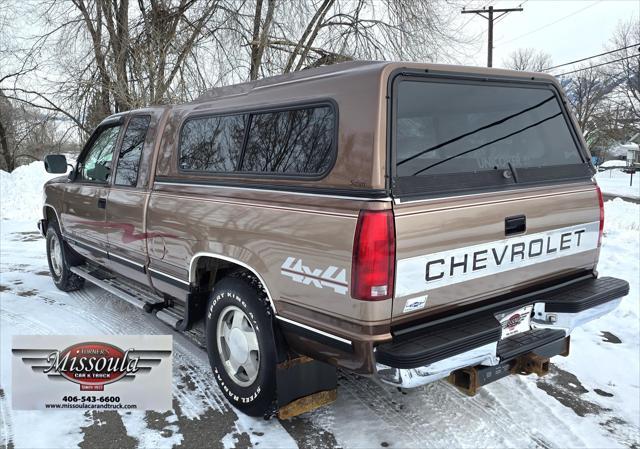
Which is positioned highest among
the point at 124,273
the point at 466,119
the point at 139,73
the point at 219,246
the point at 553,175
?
the point at 139,73

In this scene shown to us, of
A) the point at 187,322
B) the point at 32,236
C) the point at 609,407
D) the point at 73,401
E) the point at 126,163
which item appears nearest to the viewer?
the point at 73,401

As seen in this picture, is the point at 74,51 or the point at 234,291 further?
the point at 74,51

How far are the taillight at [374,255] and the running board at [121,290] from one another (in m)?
2.48

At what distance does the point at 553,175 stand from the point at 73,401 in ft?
10.4

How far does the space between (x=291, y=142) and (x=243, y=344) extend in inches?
51.0

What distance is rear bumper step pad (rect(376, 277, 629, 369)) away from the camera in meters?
2.42

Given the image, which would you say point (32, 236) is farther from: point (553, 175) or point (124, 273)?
point (553, 175)

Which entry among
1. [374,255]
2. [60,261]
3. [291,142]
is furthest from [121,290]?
[374,255]

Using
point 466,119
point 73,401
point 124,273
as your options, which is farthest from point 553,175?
point 124,273

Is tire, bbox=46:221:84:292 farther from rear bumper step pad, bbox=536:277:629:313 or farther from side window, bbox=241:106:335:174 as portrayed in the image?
rear bumper step pad, bbox=536:277:629:313

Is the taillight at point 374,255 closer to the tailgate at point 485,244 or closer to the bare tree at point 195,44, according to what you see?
the tailgate at point 485,244

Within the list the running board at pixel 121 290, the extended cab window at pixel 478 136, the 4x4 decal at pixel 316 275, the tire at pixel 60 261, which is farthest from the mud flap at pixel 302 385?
the tire at pixel 60 261

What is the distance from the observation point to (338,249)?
246 centimetres

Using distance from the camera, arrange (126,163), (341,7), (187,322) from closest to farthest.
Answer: (187,322) < (126,163) < (341,7)
